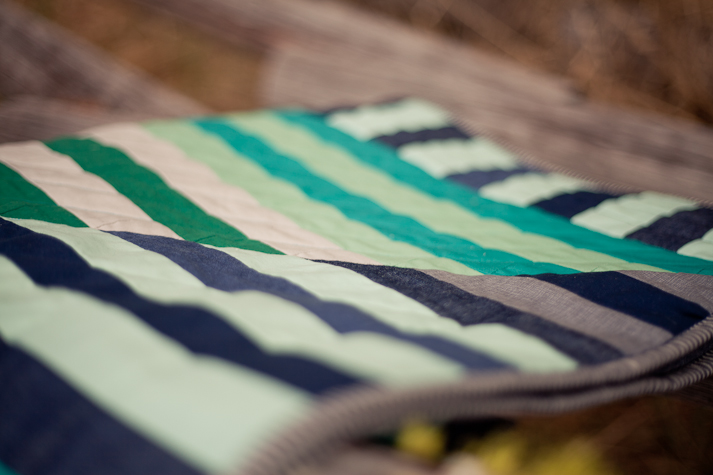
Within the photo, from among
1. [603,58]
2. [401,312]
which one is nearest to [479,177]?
[401,312]

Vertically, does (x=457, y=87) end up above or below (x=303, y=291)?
above

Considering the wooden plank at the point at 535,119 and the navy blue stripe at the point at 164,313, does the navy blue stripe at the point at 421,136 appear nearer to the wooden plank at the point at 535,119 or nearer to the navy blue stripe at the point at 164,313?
the wooden plank at the point at 535,119

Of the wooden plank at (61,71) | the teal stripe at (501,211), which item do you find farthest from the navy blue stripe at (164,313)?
the wooden plank at (61,71)

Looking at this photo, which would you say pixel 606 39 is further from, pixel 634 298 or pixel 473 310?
pixel 473 310

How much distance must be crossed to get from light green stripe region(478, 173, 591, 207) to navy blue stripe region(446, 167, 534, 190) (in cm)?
1

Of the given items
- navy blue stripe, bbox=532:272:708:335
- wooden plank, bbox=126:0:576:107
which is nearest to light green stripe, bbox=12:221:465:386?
navy blue stripe, bbox=532:272:708:335

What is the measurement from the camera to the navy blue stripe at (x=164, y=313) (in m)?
0.45

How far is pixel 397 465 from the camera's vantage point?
444 mm

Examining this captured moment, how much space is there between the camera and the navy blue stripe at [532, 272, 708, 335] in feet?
2.42

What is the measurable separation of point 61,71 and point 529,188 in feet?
5.45

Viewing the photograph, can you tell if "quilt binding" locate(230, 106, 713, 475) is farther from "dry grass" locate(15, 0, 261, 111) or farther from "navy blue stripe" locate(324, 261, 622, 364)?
"dry grass" locate(15, 0, 261, 111)

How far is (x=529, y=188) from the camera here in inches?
49.4

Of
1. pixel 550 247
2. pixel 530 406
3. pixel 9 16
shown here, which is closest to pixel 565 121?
pixel 550 247

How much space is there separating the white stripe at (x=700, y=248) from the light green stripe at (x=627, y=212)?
0.33 feet
